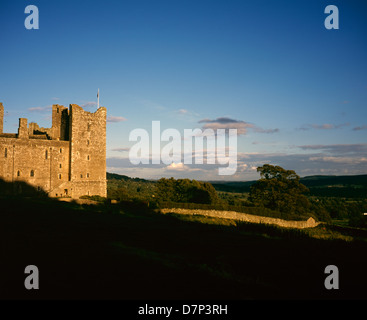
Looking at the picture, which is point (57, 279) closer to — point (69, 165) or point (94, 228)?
point (94, 228)

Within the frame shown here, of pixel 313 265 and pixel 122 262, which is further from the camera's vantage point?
pixel 313 265

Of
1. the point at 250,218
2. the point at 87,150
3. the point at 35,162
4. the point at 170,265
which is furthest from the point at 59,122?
the point at 170,265

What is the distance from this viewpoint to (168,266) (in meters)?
8.01

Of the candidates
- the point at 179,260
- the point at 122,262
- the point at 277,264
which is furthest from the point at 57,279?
the point at 277,264

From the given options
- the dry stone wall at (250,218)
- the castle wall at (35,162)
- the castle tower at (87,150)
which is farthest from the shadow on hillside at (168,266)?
the castle tower at (87,150)

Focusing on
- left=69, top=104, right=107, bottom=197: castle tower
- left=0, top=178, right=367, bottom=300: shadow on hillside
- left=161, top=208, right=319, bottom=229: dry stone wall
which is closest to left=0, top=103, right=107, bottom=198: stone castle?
left=69, top=104, right=107, bottom=197: castle tower

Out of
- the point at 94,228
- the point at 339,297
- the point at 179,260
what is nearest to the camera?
the point at 339,297

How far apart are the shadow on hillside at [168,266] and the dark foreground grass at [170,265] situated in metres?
0.02

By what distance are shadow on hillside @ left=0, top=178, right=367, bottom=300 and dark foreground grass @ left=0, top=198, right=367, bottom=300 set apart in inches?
0.8

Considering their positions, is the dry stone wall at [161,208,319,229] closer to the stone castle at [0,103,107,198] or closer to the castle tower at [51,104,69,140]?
the stone castle at [0,103,107,198]

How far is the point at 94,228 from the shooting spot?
13.9 m

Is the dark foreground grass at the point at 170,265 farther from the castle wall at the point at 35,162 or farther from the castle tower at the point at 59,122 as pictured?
the castle tower at the point at 59,122

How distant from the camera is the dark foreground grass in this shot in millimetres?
6484

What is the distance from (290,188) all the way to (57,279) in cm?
5189
